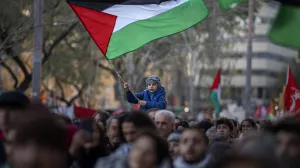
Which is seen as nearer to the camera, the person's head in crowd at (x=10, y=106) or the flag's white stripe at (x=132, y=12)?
the person's head in crowd at (x=10, y=106)

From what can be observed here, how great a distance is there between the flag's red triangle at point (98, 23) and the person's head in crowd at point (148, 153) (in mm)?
6392

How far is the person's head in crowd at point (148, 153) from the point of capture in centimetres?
639

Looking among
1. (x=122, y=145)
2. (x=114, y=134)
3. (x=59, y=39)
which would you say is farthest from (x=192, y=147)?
→ (x=59, y=39)

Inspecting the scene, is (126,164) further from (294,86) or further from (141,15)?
(294,86)

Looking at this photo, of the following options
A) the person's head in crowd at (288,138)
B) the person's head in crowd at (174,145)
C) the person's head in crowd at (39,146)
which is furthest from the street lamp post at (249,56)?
the person's head in crowd at (39,146)

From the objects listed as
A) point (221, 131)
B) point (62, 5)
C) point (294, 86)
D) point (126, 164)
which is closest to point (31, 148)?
point (126, 164)

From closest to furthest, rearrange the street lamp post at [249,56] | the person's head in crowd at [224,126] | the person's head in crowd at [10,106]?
the person's head in crowd at [10,106] < the person's head in crowd at [224,126] < the street lamp post at [249,56]

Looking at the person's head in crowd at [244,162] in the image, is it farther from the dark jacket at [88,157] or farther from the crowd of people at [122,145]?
the dark jacket at [88,157]

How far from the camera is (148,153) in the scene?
649cm

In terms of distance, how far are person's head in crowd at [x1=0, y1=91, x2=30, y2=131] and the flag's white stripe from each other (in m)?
5.64

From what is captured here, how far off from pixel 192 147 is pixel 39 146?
101 inches

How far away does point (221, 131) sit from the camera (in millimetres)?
12078

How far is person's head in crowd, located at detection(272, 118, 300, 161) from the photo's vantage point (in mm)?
Result: 6383

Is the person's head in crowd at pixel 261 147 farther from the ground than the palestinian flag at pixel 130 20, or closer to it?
closer to it
